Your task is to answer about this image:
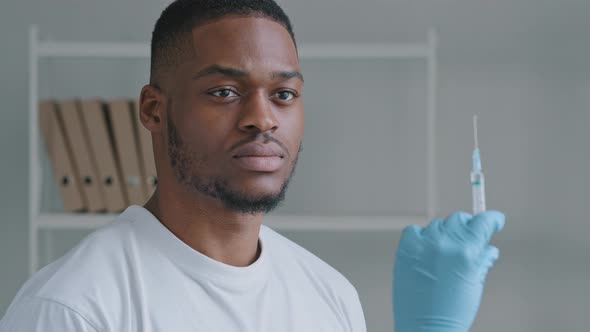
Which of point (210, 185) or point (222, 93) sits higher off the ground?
point (222, 93)

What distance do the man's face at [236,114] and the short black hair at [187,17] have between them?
1 cm

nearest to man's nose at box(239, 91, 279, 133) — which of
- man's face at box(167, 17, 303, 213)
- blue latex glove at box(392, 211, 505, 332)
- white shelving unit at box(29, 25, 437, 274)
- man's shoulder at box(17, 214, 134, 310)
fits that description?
man's face at box(167, 17, 303, 213)

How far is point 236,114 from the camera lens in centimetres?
96

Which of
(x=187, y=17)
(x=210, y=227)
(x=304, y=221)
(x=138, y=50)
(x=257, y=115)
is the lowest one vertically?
(x=304, y=221)

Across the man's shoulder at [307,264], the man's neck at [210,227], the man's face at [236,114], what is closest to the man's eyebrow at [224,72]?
the man's face at [236,114]

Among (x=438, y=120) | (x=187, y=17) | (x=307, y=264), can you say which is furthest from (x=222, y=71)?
(x=438, y=120)

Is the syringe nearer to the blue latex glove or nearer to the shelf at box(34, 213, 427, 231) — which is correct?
the blue latex glove

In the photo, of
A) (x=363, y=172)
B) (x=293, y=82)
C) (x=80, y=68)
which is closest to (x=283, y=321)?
(x=293, y=82)

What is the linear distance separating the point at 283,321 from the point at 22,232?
1803 millimetres

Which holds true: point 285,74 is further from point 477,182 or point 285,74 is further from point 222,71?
point 477,182

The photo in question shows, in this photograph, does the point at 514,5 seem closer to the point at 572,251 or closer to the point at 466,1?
the point at 466,1

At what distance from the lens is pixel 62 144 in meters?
2.21

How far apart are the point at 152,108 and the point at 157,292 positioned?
0.26m

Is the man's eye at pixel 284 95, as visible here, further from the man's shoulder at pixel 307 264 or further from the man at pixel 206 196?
the man's shoulder at pixel 307 264
